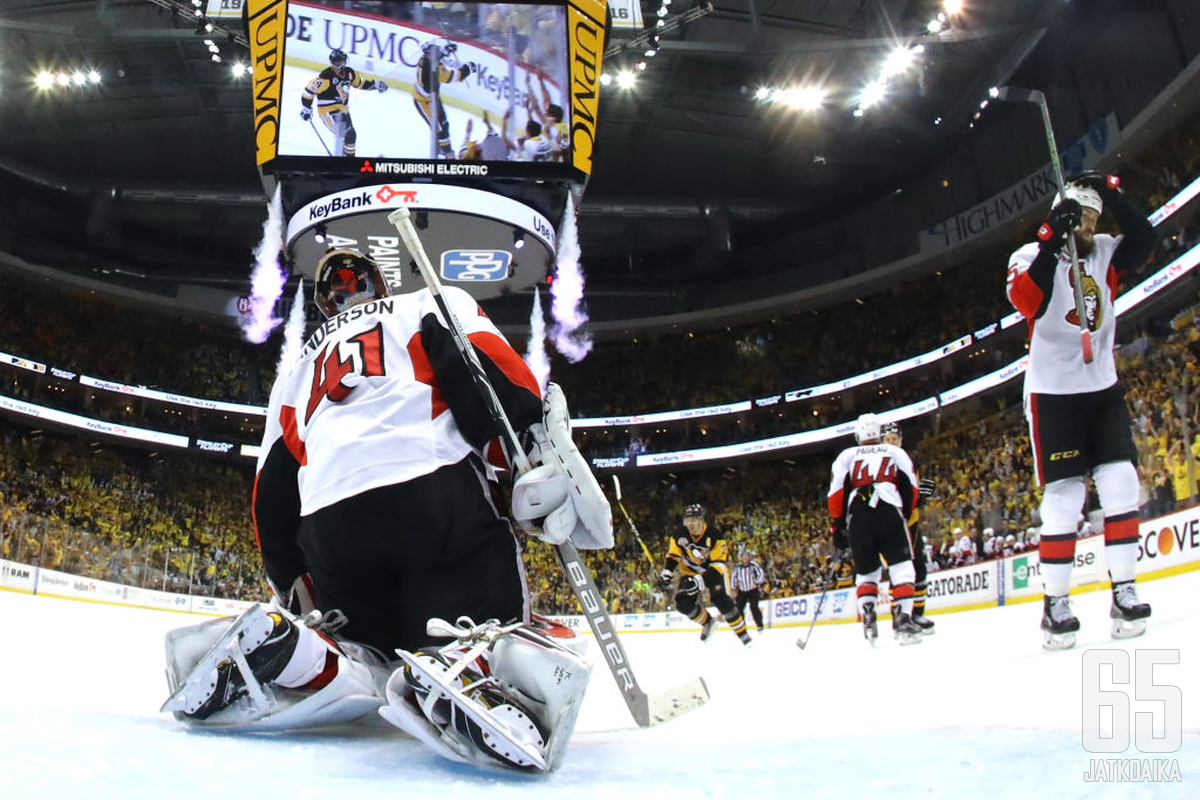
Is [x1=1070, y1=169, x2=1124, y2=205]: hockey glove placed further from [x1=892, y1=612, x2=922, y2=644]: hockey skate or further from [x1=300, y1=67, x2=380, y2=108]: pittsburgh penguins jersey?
[x1=300, y1=67, x2=380, y2=108]: pittsburgh penguins jersey

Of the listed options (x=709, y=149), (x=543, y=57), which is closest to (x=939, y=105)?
(x=709, y=149)

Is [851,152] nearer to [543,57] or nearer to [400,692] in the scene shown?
Result: [543,57]

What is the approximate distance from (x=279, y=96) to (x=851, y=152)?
16277 millimetres

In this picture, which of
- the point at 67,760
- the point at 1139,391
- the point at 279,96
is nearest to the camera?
the point at 67,760

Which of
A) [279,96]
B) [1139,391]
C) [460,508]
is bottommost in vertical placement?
[460,508]

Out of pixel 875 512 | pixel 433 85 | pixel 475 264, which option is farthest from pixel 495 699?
pixel 475 264

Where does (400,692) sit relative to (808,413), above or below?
below

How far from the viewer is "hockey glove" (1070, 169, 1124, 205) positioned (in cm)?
380

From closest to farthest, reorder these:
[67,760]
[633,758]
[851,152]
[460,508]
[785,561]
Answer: [67,760] → [633,758] → [460,508] → [785,561] → [851,152]

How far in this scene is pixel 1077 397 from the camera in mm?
3832

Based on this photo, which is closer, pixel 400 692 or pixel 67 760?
pixel 67 760

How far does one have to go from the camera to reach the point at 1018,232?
18922mm

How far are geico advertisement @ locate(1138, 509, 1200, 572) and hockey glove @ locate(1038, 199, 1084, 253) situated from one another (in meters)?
4.44

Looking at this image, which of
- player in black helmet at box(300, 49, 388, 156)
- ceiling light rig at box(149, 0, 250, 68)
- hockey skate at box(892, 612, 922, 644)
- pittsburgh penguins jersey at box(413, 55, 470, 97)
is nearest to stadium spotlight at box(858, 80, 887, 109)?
ceiling light rig at box(149, 0, 250, 68)
